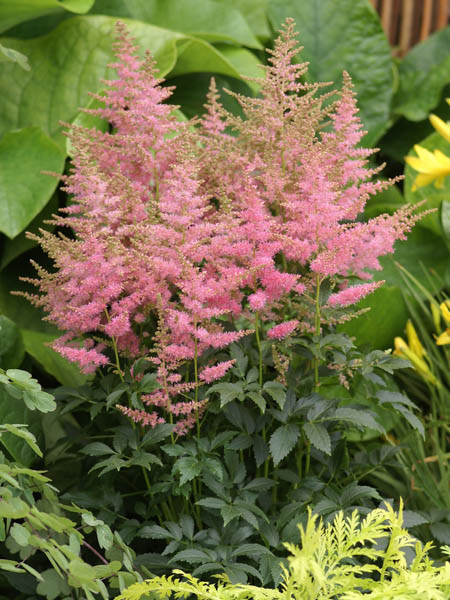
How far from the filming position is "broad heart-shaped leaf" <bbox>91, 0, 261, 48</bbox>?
6.86 feet

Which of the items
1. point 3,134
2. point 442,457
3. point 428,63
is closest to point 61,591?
point 442,457

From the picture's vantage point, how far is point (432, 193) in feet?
6.56

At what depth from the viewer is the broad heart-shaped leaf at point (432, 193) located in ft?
6.12

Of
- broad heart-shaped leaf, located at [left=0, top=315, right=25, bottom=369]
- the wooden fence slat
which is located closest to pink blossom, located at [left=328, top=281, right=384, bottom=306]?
broad heart-shaped leaf, located at [left=0, top=315, right=25, bottom=369]

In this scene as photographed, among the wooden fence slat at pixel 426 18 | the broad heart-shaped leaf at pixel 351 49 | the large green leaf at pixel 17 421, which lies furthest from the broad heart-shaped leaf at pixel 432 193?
the wooden fence slat at pixel 426 18

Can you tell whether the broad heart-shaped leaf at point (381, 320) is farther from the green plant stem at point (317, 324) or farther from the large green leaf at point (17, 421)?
the large green leaf at point (17, 421)

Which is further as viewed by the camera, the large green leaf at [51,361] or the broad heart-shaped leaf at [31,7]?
the broad heart-shaped leaf at [31,7]

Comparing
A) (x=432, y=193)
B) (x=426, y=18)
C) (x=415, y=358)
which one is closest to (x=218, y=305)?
(x=415, y=358)

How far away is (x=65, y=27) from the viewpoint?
179 centimetres

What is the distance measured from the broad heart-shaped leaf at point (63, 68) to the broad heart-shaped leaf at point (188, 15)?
314 mm

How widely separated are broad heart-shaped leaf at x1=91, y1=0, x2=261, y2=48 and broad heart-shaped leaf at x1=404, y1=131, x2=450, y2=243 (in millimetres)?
551

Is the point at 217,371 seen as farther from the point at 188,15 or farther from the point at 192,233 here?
the point at 188,15

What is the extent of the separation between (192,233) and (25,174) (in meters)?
0.74

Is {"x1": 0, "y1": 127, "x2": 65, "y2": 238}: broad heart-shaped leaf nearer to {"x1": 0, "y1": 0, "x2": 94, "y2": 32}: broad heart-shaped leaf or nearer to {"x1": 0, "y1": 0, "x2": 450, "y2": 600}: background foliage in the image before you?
{"x1": 0, "y1": 0, "x2": 450, "y2": 600}: background foliage
